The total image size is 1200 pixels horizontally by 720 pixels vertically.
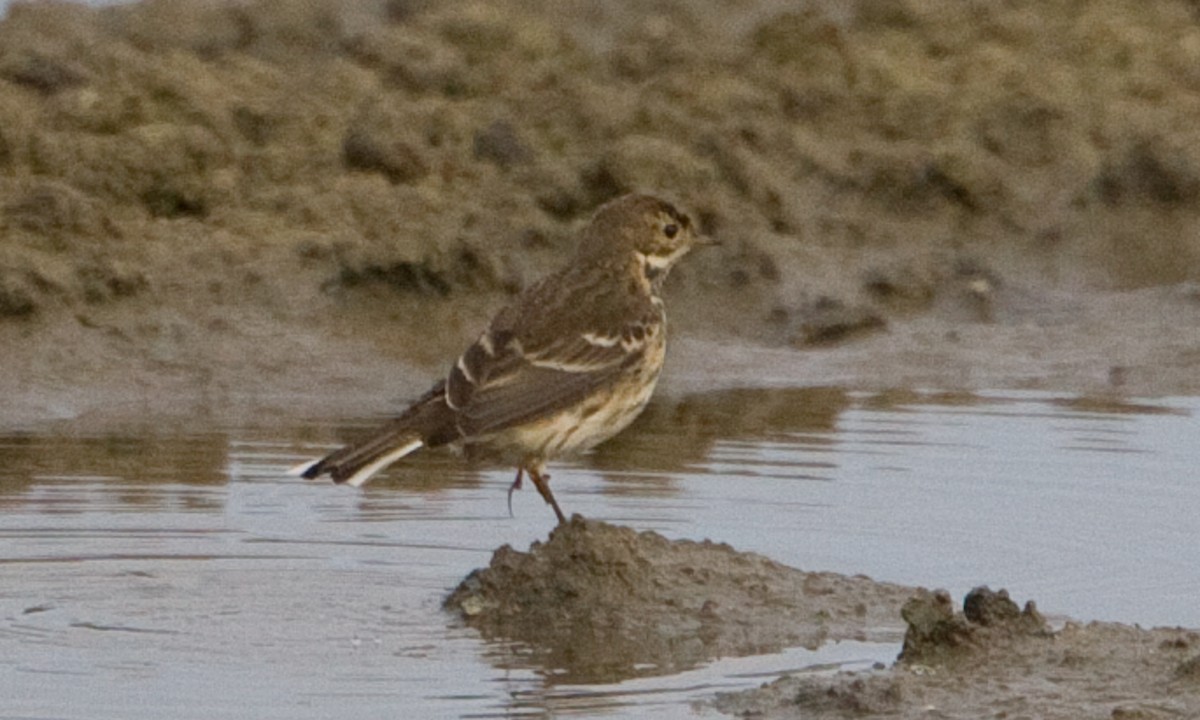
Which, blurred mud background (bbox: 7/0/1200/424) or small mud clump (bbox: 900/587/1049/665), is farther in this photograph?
blurred mud background (bbox: 7/0/1200/424)

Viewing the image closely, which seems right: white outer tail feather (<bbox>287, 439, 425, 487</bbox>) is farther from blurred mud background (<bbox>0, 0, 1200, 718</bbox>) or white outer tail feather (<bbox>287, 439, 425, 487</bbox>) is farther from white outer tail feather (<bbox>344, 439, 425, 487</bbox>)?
blurred mud background (<bbox>0, 0, 1200, 718</bbox>)

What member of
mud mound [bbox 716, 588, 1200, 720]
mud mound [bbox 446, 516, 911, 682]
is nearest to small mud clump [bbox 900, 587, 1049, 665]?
mud mound [bbox 716, 588, 1200, 720]

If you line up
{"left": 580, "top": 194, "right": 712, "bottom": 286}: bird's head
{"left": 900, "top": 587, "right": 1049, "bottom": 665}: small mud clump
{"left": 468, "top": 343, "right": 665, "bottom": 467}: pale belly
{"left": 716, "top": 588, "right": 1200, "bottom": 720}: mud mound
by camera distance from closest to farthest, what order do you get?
{"left": 716, "top": 588, "right": 1200, "bottom": 720}: mud mound → {"left": 900, "top": 587, "right": 1049, "bottom": 665}: small mud clump → {"left": 468, "top": 343, "right": 665, "bottom": 467}: pale belly → {"left": 580, "top": 194, "right": 712, "bottom": 286}: bird's head

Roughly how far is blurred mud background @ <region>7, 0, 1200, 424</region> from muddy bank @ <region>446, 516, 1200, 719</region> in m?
3.11

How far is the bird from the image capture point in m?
8.66

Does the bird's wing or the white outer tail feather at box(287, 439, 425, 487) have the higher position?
the bird's wing

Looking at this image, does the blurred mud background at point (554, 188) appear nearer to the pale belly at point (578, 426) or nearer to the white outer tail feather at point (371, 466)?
the pale belly at point (578, 426)

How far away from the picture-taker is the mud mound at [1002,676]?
7418mm

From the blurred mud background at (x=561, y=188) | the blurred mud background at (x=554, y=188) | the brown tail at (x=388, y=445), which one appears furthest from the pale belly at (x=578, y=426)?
the blurred mud background at (x=554, y=188)

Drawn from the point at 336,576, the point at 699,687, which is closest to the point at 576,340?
the point at 336,576

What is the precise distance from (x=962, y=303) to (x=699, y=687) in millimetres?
5986

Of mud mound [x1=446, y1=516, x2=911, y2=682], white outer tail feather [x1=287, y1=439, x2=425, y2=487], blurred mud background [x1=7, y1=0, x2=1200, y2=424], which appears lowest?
mud mound [x1=446, y1=516, x2=911, y2=682]

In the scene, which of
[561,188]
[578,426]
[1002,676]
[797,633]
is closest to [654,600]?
[797,633]

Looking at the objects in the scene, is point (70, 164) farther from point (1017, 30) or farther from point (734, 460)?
point (1017, 30)
